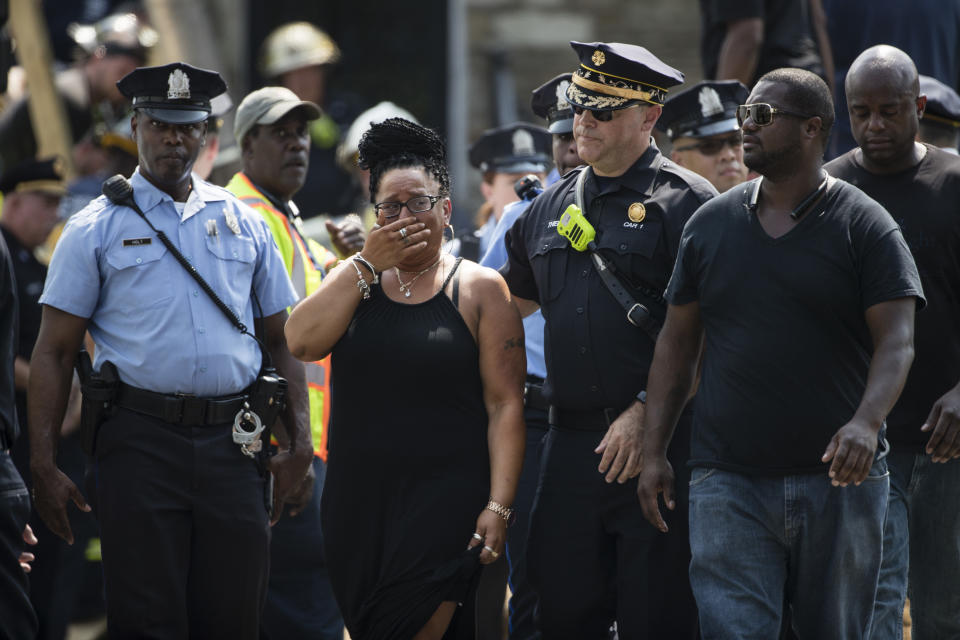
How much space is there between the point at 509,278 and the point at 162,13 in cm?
736

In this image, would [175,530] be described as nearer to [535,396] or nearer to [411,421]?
[411,421]

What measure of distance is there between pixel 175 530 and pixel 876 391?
8.72 ft

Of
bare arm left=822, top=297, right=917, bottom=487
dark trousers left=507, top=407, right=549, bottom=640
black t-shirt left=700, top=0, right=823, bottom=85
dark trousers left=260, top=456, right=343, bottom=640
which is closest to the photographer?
bare arm left=822, top=297, right=917, bottom=487

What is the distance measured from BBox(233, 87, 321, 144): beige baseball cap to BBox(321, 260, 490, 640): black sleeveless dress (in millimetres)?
2030

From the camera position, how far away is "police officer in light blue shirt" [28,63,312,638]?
527 cm

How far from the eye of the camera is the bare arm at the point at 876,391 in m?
4.19

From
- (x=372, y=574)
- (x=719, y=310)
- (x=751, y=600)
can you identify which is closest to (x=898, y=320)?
(x=719, y=310)

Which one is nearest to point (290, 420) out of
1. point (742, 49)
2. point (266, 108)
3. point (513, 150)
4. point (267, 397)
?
point (267, 397)

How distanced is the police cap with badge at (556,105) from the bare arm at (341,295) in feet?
5.38

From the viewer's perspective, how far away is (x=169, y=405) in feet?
17.3

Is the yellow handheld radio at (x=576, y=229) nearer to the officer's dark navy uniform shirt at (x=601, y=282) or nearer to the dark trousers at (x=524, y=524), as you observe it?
the officer's dark navy uniform shirt at (x=601, y=282)

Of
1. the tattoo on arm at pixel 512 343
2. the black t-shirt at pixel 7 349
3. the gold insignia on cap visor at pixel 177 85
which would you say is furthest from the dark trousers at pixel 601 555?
the black t-shirt at pixel 7 349

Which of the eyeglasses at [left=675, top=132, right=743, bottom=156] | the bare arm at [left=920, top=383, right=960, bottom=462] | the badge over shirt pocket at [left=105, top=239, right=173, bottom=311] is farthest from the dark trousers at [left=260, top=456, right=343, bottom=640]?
the bare arm at [left=920, top=383, right=960, bottom=462]

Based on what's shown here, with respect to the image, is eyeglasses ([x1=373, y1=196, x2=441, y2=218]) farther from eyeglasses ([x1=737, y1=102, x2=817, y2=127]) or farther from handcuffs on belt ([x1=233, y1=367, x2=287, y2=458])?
eyeglasses ([x1=737, y1=102, x2=817, y2=127])
